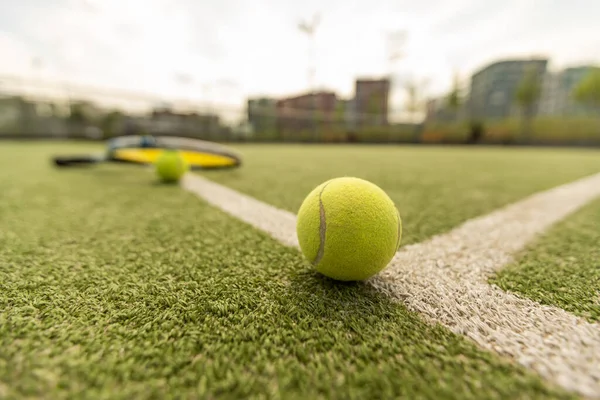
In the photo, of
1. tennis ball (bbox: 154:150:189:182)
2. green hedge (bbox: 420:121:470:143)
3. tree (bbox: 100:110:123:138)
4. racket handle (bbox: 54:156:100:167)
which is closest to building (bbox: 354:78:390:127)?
green hedge (bbox: 420:121:470:143)

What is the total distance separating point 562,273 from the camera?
108 centimetres

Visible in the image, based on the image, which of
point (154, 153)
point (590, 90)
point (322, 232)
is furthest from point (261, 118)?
point (590, 90)

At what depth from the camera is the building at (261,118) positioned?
15463 mm

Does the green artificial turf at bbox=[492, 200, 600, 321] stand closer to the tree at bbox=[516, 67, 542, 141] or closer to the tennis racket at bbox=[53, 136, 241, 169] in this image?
the tennis racket at bbox=[53, 136, 241, 169]

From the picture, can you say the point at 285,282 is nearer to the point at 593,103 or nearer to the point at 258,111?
the point at 258,111

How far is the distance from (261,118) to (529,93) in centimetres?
2153

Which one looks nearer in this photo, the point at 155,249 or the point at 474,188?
the point at 155,249

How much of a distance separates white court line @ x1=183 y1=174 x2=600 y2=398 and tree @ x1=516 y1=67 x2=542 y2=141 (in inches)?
1076

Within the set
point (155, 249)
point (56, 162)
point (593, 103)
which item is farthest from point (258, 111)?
point (593, 103)

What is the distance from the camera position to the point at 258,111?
15.9 meters

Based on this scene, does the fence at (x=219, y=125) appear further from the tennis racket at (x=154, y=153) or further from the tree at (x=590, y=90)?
the tennis racket at (x=154, y=153)

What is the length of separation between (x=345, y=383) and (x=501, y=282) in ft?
2.45

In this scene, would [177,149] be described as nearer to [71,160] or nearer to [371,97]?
[71,160]

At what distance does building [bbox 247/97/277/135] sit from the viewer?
1546cm
